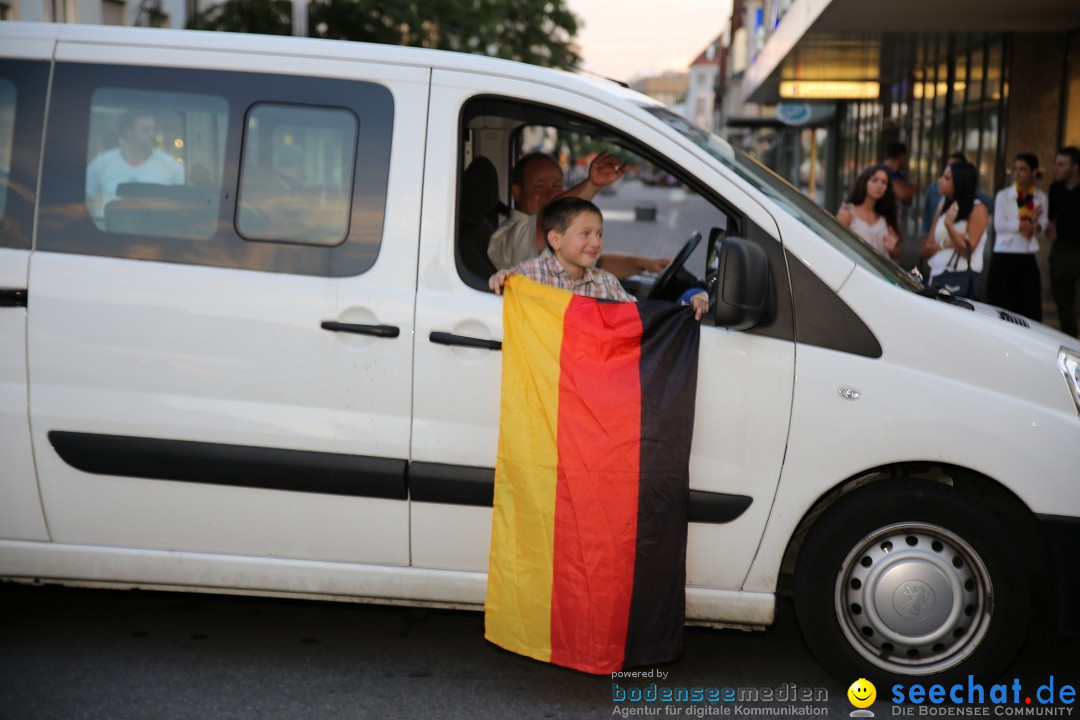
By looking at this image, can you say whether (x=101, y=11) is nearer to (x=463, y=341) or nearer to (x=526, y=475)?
(x=463, y=341)

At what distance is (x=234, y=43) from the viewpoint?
4000 millimetres

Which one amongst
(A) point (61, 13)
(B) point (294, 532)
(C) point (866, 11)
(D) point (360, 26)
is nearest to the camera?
(B) point (294, 532)

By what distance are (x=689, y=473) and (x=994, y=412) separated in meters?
0.92

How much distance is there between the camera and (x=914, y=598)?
3.86 m

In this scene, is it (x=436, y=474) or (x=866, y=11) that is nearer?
(x=436, y=474)

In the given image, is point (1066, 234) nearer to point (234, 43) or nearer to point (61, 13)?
point (234, 43)

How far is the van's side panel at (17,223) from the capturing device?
155 inches

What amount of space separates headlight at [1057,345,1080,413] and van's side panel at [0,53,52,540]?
320 centimetres

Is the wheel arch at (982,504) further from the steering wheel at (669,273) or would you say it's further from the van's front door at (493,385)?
the steering wheel at (669,273)

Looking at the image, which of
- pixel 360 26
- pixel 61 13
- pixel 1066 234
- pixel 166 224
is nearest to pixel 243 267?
pixel 166 224

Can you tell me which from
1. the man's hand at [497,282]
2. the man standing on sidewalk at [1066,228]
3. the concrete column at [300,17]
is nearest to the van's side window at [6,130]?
the man's hand at [497,282]

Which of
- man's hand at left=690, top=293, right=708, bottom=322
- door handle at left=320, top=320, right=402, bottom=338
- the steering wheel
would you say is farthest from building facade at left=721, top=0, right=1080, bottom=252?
door handle at left=320, top=320, right=402, bottom=338

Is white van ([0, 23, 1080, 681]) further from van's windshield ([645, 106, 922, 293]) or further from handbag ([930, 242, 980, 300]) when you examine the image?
handbag ([930, 242, 980, 300])

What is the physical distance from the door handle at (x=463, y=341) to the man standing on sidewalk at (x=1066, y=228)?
8378 millimetres
